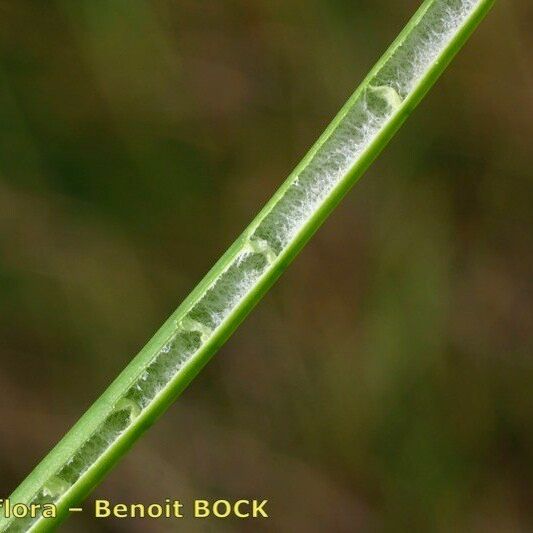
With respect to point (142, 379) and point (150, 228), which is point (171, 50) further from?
point (142, 379)

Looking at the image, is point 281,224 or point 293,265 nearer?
point 281,224

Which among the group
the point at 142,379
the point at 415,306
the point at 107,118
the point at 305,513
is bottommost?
the point at 142,379

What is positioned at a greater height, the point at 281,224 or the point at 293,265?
the point at 293,265

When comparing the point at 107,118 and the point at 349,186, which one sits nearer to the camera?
the point at 349,186

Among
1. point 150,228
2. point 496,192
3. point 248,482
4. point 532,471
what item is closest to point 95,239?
point 150,228

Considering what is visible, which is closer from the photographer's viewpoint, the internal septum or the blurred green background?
the internal septum
